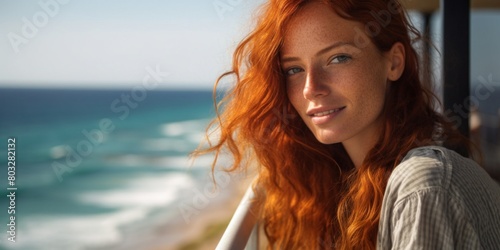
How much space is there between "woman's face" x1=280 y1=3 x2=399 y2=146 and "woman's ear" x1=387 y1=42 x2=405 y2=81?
3cm

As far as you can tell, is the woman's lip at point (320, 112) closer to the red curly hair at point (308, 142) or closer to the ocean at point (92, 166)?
the red curly hair at point (308, 142)

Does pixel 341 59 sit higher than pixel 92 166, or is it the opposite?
pixel 341 59

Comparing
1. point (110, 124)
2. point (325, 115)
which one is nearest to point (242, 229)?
point (325, 115)

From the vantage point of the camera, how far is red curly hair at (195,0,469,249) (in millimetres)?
1139

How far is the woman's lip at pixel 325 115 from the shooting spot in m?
1.17

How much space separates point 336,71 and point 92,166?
76.1 ft

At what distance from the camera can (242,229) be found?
1067 mm

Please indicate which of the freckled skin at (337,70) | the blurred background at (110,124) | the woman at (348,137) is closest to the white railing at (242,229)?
the woman at (348,137)

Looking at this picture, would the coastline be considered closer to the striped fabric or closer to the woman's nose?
the woman's nose

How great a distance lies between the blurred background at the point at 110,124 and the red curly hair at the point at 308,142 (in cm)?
804

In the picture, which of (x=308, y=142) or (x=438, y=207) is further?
(x=308, y=142)

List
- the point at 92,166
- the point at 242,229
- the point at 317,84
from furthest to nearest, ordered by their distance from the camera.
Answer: the point at 92,166 < the point at 317,84 < the point at 242,229

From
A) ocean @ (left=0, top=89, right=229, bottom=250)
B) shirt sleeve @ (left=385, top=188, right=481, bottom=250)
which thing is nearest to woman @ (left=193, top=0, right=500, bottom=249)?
shirt sleeve @ (left=385, top=188, right=481, bottom=250)

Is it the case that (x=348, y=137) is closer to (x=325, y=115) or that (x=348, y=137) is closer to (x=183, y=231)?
(x=325, y=115)
